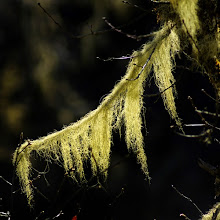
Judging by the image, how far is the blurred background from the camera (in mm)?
5895

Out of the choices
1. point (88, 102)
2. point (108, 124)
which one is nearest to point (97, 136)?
point (108, 124)

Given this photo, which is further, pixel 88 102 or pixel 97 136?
pixel 88 102

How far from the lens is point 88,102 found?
278 inches

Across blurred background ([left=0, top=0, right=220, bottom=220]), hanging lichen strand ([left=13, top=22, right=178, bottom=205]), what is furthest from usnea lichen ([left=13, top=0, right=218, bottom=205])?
blurred background ([left=0, top=0, right=220, bottom=220])

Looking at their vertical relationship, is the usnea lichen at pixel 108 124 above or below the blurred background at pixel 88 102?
below

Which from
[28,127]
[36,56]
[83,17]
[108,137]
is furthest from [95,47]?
[108,137]

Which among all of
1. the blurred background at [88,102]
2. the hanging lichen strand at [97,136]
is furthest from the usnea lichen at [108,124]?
the blurred background at [88,102]

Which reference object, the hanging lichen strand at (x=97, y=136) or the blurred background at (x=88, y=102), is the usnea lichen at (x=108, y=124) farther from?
the blurred background at (x=88, y=102)

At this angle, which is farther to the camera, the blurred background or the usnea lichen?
the blurred background

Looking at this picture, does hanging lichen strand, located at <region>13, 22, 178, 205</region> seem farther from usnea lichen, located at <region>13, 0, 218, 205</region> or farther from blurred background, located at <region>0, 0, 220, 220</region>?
blurred background, located at <region>0, 0, 220, 220</region>

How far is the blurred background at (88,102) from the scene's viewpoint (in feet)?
19.3

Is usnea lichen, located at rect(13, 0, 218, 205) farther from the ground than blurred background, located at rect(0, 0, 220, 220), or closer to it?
closer to it

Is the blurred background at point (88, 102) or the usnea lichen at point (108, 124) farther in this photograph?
the blurred background at point (88, 102)

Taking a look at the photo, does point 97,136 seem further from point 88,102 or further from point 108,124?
point 88,102
